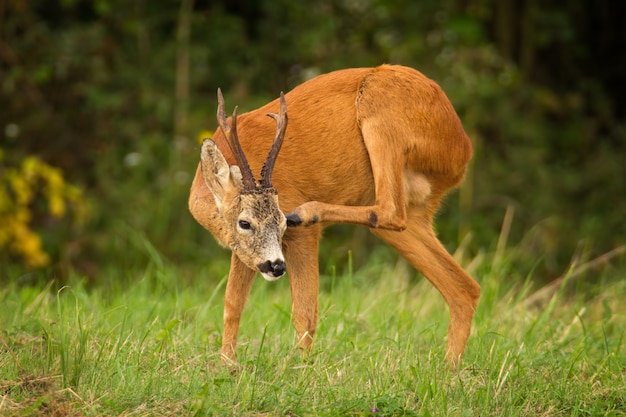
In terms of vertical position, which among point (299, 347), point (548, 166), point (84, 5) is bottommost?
point (548, 166)

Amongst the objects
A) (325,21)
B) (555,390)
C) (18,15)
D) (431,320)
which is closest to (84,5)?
(18,15)

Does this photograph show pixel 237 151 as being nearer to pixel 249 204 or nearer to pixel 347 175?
pixel 249 204

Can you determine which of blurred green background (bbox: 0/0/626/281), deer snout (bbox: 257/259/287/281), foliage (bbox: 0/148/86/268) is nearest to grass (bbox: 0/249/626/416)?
deer snout (bbox: 257/259/287/281)

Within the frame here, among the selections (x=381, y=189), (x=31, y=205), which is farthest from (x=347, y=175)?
(x=31, y=205)

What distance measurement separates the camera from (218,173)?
5.38 m

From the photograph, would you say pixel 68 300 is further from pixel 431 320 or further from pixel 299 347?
pixel 431 320

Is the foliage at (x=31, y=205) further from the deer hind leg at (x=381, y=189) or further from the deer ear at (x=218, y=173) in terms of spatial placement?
the deer hind leg at (x=381, y=189)

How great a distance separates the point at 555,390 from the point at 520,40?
9563 mm

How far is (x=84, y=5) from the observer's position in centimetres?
1171

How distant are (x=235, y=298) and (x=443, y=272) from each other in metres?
1.21

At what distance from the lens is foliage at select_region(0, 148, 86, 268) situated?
9797 mm

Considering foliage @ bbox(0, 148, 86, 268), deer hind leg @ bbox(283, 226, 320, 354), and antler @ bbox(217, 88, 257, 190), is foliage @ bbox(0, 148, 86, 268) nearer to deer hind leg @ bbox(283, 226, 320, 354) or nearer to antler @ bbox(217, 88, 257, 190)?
deer hind leg @ bbox(283, 226, 320, 354)

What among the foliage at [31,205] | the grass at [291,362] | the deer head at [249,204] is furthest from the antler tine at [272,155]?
A: the foliage at [31,205]

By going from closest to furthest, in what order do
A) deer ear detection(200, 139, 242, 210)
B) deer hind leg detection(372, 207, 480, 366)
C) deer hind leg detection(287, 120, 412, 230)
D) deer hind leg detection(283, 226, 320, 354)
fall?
deer ear detection(200, 139, 242, 210)
deer hind leg detection(287, 120, 412, 230)
deer hind leg detection(283, 226, 320, 354)
deer hind leg detection(372, 207, 480, 366)
